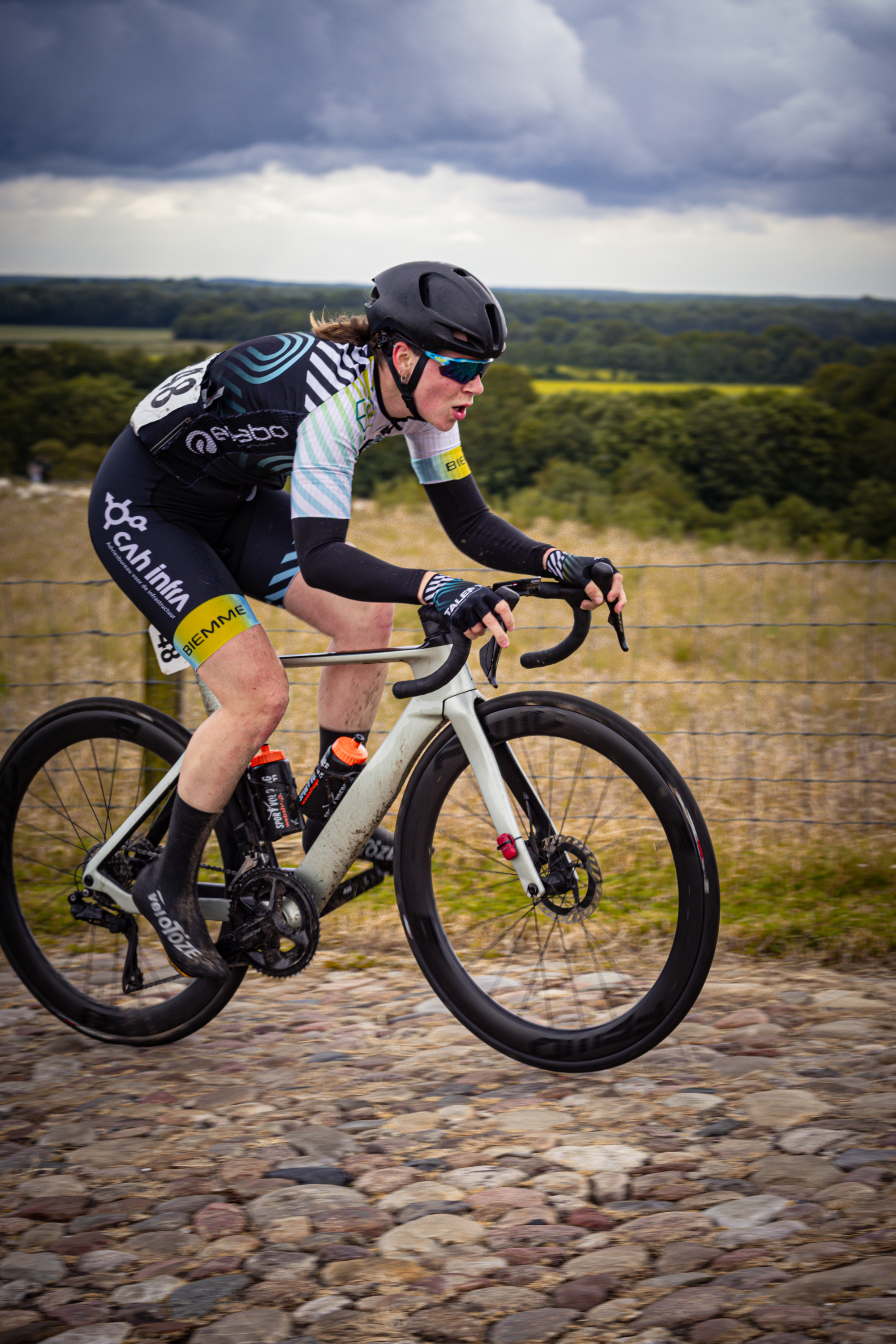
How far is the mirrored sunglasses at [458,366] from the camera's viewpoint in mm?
2830

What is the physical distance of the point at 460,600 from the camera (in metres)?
2.66

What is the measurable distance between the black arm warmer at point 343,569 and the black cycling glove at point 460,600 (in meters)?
0.04

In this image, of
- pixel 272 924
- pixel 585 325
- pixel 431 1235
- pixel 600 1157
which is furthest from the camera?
pixel 585 325

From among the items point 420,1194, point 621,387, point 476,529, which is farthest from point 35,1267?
point 621,387

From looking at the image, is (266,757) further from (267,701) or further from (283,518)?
(283,518)

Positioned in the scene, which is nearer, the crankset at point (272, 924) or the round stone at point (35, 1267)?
the round stone at point (35, 1267)

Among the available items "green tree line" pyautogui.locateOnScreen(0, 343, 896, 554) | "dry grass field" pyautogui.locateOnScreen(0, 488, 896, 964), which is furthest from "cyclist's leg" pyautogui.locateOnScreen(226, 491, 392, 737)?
"green tree line" pyautogui.locateOnScreen(0, 343, 896, 554)

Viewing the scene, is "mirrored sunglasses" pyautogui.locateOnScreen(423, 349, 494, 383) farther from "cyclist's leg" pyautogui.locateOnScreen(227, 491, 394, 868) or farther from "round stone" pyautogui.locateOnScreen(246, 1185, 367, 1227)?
"round stone" pyautogui.locateOnScreen(246, 1185, 367, 1227)

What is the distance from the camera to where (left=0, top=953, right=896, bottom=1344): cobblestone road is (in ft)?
7.09

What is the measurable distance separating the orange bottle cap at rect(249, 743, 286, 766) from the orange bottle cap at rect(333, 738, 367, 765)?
170 mm

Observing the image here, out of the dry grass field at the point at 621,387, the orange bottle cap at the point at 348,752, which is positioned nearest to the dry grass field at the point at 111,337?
the dry grass field at the point at 621,387

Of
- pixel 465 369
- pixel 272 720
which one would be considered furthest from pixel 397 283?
pixel 272 720

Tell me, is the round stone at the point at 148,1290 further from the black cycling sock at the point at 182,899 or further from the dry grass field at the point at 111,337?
the dry grass field at the point at 111,337

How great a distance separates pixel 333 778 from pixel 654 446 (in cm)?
2768
